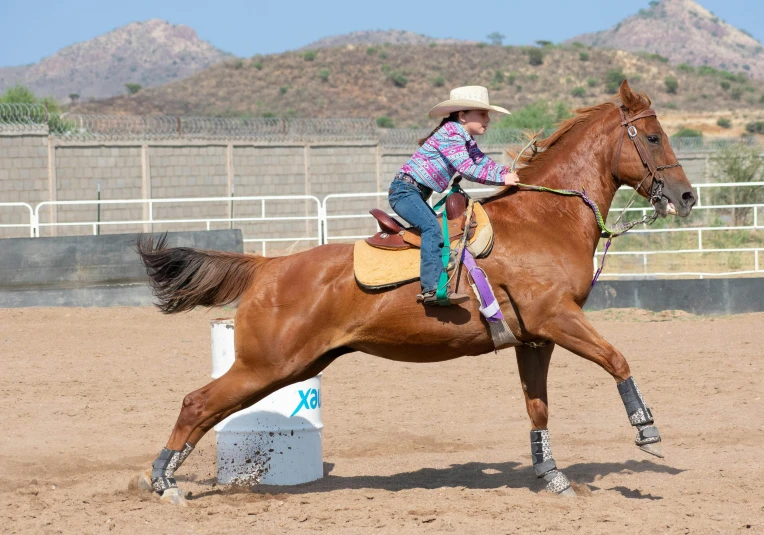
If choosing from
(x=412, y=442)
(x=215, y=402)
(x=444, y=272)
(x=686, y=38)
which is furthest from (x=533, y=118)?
(x=686, y=38)

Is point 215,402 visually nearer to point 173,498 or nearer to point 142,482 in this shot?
point 173,498

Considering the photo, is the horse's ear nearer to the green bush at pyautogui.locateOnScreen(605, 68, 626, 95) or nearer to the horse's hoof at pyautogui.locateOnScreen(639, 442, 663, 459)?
the horse's hoof at pyautogui.locateOnScreen(639, 442, 663, 459)

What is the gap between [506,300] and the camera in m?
5.69

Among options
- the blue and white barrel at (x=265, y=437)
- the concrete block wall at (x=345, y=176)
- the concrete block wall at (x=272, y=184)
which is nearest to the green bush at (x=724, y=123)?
the concrete block wall at (x=345, y=176)

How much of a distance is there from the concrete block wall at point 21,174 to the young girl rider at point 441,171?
1904 centimetres

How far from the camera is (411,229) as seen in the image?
5898mm

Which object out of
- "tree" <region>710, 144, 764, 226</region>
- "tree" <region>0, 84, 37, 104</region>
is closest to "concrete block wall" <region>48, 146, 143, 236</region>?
"tree" <region>710, 144, 764, 226</region>

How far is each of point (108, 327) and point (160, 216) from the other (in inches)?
493

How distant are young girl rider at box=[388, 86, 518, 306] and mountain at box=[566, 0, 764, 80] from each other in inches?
6689

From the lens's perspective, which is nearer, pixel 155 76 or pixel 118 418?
pixel 118 418

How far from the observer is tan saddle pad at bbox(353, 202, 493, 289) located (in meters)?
5.69

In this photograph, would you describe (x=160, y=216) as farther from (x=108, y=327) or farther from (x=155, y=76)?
(x=155, y=76)

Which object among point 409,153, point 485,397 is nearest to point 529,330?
point 485,397

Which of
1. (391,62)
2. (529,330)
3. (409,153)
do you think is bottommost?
(529,330)
